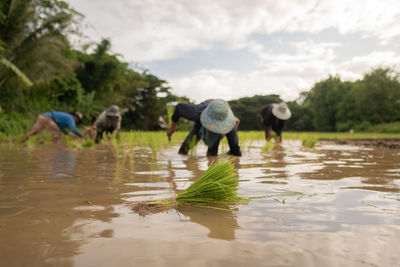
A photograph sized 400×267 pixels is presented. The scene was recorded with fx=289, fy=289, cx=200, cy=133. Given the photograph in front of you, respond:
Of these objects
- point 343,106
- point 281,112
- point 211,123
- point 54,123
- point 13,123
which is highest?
point 343,106

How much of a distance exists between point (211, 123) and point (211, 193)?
206cm

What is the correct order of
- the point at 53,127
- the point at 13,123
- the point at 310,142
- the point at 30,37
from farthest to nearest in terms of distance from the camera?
1. the point at 30,37
2. the point at 13,123
3. the point at 53,127
4. the point at 310,142

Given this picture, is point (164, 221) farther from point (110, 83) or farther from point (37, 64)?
point (110, 83)

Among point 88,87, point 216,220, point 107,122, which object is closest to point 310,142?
point 107,122

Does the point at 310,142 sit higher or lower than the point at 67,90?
lower

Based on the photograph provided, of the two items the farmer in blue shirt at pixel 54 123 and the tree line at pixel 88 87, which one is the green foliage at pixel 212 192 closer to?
the farmer in blue shirt at pixel 54 123

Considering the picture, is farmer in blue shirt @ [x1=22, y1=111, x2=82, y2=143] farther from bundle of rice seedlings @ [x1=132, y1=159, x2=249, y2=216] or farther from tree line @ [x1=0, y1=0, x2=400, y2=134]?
bundle of rice seedlings @ [x1=132, y1=159, x2=249, y2=216]

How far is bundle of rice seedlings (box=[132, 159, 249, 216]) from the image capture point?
4.66 feet

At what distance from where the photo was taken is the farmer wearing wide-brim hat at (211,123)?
348 centimetres

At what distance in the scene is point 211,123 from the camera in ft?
11.4

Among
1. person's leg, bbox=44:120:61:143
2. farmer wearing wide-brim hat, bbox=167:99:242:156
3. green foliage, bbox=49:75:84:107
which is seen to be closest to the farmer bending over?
person's leg, bbox=44:120:61:143

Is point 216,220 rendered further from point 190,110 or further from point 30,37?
point 30,37

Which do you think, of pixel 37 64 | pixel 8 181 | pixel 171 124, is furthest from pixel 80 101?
pixel 8 181

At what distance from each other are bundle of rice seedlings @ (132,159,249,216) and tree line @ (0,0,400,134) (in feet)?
27.0
